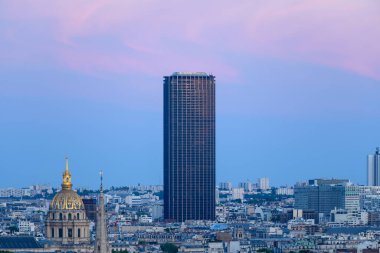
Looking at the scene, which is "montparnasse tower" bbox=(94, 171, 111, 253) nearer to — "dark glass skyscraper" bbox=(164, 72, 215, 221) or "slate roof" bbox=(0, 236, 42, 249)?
"slate roof" bbox=(0, 236, 42, 249)

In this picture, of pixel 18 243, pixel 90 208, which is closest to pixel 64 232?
pixel 18 243

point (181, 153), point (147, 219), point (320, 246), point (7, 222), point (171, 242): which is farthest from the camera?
point (181, 153)

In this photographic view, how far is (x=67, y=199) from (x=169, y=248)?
26.4 ft

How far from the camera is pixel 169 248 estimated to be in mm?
123938

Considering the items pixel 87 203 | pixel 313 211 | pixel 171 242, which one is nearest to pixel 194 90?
pixel 313 211

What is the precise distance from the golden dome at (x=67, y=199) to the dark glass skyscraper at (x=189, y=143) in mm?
69577

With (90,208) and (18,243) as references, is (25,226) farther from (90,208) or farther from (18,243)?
(18,243)

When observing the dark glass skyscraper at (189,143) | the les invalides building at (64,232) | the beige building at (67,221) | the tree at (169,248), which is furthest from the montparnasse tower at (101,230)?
the dark glass skyscraper at (189,143)

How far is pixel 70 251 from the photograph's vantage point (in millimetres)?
109562

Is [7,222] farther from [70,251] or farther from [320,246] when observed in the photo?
[70,251]

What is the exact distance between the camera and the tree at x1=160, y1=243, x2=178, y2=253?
123m

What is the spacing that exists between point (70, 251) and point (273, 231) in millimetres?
40418

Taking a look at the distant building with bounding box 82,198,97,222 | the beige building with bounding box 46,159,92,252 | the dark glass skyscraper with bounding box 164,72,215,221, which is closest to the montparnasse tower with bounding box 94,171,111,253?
the beige building with bounding box 46,159,92,252

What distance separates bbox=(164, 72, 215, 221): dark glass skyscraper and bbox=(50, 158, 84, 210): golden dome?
69577 millimetres
